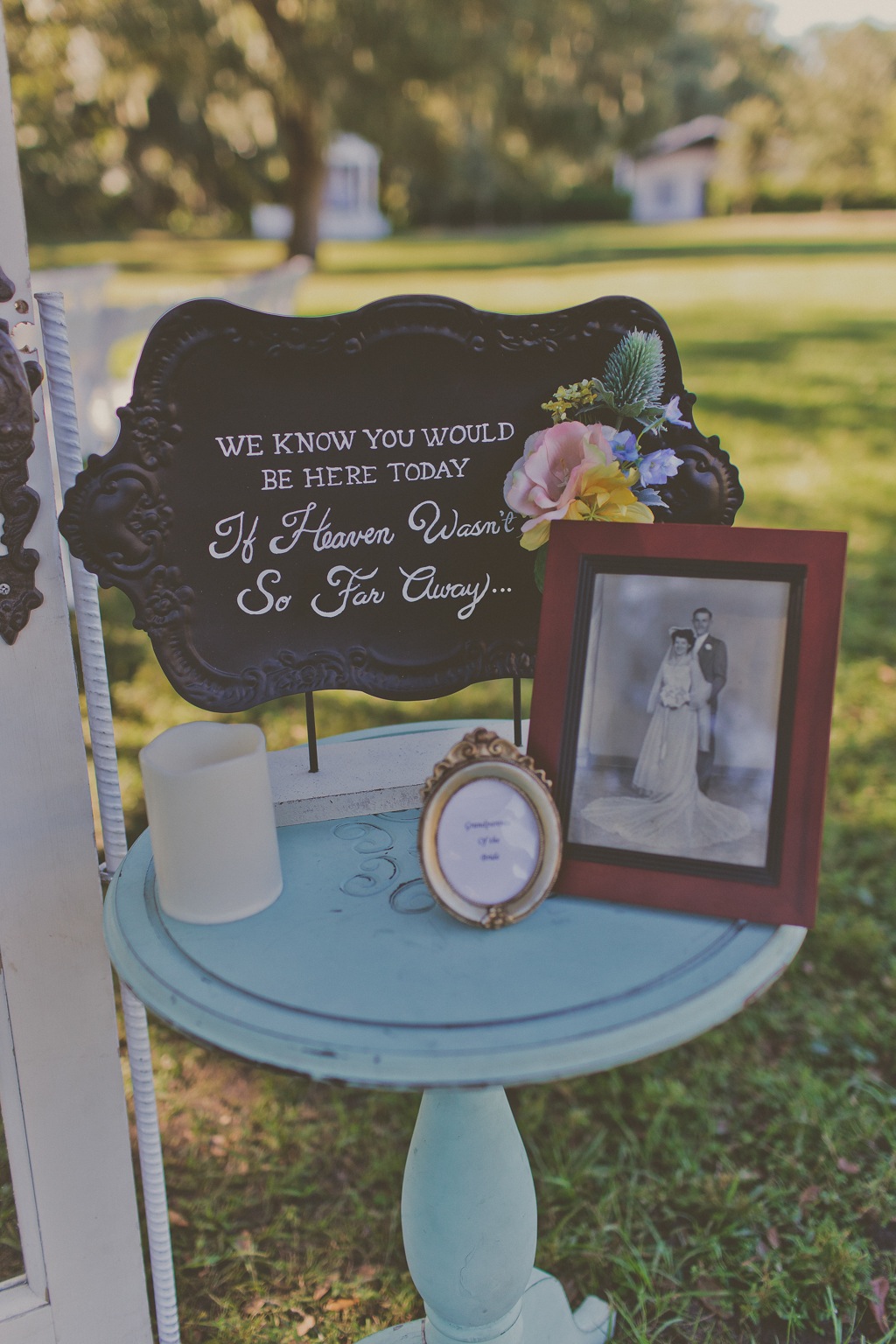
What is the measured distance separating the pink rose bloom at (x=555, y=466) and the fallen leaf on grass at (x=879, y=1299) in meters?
1.35

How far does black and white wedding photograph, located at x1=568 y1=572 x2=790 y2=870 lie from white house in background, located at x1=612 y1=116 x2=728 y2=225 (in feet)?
155

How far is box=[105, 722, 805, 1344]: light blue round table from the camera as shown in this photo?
2.93 feet

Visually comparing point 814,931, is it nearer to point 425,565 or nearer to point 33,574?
point 425,565

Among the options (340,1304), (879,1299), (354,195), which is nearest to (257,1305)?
(340,1304)

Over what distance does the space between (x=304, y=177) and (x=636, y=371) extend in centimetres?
1676

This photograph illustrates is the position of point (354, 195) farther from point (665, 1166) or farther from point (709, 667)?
point (709, 667)

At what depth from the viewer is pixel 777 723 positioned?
3.47ft

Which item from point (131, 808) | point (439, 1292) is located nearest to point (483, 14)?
point (131, 808)

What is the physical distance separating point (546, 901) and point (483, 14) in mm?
12702

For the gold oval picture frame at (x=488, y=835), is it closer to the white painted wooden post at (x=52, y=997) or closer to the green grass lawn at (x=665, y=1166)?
the green grass lawn at (x=665, y=1166)

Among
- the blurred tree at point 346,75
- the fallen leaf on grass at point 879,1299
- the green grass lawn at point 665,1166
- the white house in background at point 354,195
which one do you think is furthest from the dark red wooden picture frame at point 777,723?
the white house in background at point 354,195

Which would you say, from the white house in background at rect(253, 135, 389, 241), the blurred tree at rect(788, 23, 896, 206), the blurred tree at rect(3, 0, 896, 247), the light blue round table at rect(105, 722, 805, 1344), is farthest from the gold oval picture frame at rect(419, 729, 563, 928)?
the blurred tree at rect(788, 23, 896, 206)

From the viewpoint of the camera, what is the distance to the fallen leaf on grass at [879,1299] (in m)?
1.59

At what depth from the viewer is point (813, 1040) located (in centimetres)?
218
